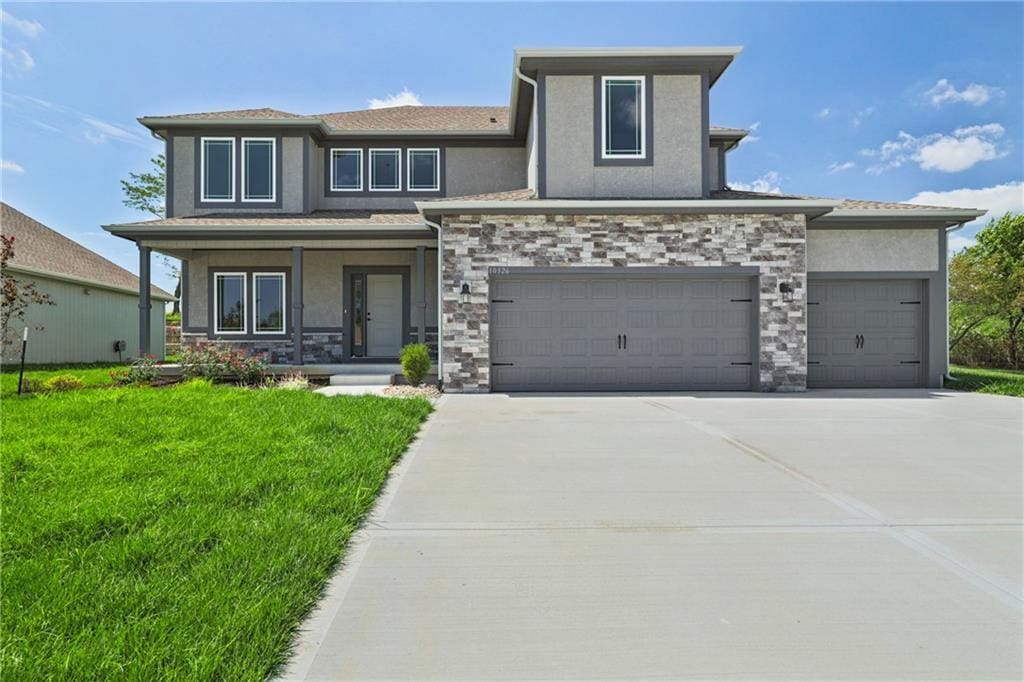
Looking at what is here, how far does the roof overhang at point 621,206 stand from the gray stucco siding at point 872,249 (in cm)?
99

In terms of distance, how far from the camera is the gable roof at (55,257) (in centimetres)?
1692

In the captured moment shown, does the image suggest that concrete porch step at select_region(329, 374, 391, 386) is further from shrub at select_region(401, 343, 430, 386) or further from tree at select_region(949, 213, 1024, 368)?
tree at select_region(949, 213, 1024, 368)

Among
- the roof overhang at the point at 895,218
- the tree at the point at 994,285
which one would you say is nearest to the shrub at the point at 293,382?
the roof overhang at the point at 895,218

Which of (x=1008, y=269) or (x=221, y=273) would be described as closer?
(x=221, y=273)

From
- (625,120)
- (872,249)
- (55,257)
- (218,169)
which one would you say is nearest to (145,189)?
(55,257)

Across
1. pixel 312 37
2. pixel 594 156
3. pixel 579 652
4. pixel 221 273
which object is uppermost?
pixel 312 37

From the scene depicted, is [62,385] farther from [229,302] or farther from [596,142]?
[596,142]

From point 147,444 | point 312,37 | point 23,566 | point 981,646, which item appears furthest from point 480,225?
point 981,646

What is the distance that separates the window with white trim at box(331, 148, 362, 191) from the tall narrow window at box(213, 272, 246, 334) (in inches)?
136

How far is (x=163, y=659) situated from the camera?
6.88 feet

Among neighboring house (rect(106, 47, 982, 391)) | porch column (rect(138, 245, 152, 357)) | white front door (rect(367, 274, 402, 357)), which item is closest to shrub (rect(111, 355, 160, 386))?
porch column (rect(138, 245, 152, 357))

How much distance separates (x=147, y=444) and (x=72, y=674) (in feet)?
13.2

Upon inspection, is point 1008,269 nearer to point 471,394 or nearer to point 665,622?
point 471,394

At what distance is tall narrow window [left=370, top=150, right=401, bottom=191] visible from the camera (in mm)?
15039
